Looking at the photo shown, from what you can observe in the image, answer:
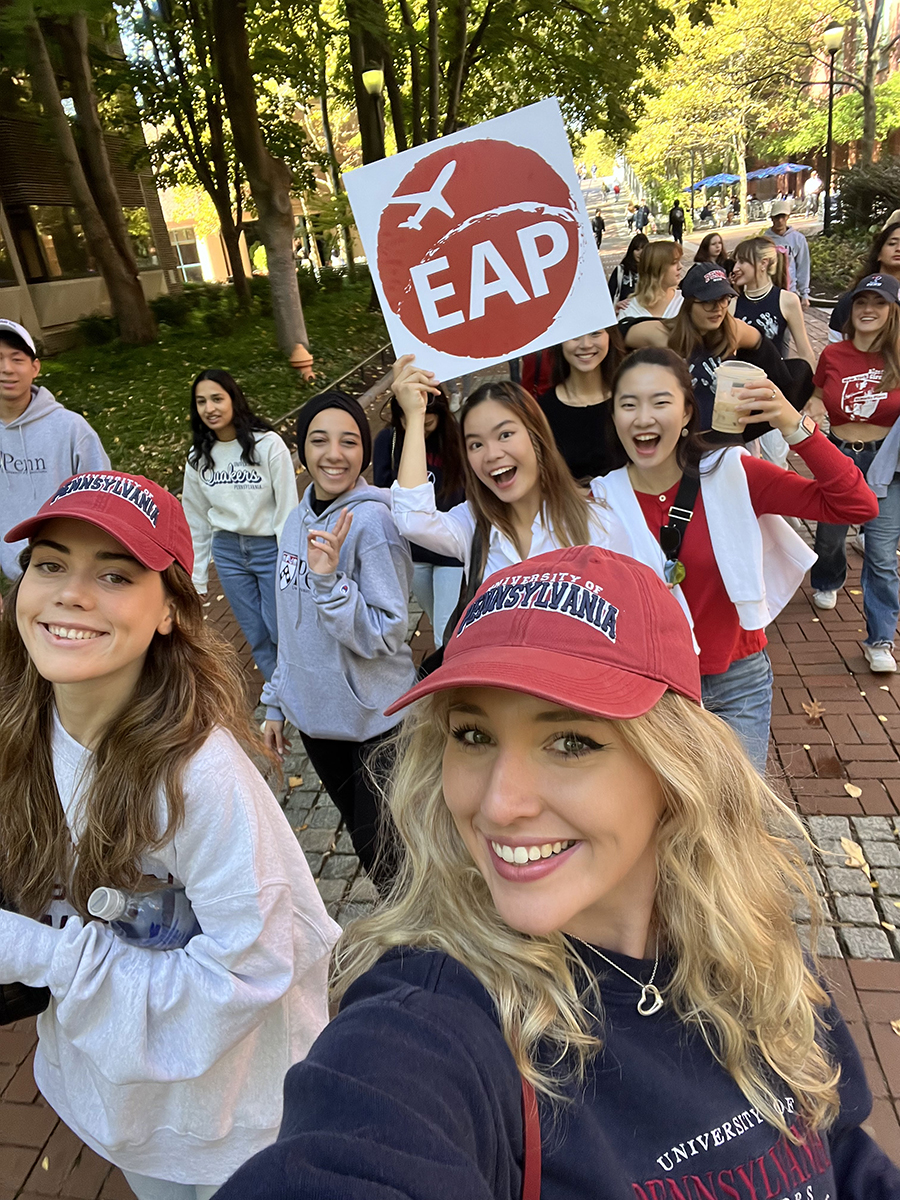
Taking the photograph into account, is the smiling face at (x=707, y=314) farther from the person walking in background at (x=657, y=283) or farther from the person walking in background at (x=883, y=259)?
the person walking in background at (x=657, y=283)

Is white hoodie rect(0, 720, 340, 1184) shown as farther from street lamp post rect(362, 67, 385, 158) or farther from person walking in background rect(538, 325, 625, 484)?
street lamp post rect(362, 67, 385, 158)

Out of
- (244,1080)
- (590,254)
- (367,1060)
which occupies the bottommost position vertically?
(244,1080)

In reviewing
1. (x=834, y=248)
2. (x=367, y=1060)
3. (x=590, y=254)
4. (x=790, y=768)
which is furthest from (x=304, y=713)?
(x=834, y=248)

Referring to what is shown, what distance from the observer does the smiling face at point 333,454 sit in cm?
312

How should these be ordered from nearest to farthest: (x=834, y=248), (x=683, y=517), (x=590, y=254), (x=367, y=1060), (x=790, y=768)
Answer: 1. (x=367, y=1060)
2. (x=683, y=517)
3. (x=590, y=254)
4. (x=790, y=768)
5. (x=834, y=248)

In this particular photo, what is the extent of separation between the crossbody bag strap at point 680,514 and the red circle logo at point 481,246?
98cm

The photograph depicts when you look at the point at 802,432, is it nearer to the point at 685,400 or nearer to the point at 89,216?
the point at 685,400

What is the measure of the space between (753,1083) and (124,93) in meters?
21.9

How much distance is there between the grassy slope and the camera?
33.2 feet

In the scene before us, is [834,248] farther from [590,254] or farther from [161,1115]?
[161,1115]

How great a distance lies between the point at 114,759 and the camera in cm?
167

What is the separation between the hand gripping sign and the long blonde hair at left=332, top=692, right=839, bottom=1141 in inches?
90.6

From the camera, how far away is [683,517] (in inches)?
110

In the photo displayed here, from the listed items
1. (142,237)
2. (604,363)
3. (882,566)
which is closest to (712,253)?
(604,363)
